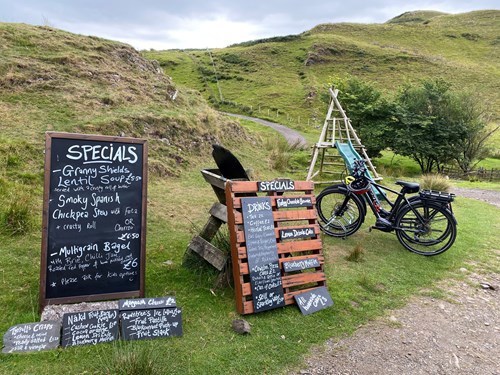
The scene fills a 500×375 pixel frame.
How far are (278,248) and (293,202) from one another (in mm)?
702

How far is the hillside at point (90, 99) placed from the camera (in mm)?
9617

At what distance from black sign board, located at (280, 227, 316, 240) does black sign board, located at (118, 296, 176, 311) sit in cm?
159

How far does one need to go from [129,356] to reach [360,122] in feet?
78.4

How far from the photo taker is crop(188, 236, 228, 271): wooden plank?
15.4 ft

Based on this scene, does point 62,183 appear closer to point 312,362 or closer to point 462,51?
point 312,362

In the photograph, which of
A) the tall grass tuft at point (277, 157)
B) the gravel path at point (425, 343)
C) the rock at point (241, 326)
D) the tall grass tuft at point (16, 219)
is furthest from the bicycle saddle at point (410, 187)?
the tall grass tuft at point (277, 157)

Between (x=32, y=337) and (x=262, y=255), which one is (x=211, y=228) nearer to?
(x=262, y=255)

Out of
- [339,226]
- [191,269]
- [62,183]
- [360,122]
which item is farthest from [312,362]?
[360,122]

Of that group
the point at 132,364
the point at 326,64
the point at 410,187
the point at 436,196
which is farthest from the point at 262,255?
the point at 326,64

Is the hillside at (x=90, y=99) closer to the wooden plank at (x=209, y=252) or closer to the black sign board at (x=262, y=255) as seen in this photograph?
the wooden plank at (x=209, y=252)

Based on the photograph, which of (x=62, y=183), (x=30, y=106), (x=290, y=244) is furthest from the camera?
(x=30, y=106)

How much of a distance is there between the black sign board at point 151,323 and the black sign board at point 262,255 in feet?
3.06

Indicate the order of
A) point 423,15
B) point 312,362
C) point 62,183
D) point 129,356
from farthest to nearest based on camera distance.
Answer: point 423,15
point 62,183
point 312,362
point 129,356

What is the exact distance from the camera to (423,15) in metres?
157
